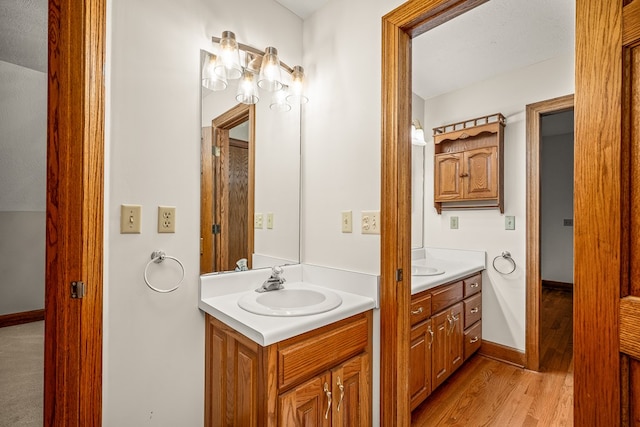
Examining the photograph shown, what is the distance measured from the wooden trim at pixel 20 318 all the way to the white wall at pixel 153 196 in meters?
2.89

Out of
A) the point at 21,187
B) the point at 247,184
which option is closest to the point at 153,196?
the point at 247,184

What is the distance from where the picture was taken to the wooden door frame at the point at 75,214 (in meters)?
1.05

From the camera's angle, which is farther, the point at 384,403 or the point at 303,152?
the point at 303,152

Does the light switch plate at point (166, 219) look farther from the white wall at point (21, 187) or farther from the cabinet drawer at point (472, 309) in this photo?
the white wall at point (21, 187)

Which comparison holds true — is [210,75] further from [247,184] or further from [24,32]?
[24,32]

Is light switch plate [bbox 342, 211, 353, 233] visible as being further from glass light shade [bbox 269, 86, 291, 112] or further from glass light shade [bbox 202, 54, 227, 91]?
glass light shade [bbox 202, 54, 227, 91]

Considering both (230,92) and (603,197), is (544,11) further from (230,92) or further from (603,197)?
(230,92)

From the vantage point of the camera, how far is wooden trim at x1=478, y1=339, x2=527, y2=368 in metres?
2.38

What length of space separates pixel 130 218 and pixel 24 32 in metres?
2.40

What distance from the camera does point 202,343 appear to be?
1389mm

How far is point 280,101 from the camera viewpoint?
1772 mm

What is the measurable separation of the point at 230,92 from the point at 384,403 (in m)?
1.70

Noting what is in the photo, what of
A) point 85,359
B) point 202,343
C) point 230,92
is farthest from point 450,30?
point 85,359

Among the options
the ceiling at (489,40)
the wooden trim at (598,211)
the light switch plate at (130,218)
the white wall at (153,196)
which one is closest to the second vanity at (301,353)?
the white wall at (153,196)
